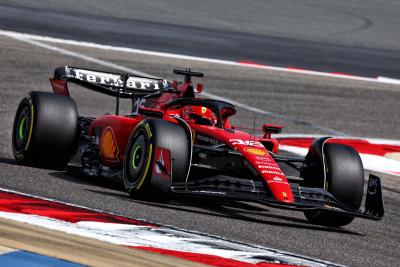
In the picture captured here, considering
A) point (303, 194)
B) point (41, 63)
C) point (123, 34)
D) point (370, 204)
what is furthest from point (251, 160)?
point (123, 34)

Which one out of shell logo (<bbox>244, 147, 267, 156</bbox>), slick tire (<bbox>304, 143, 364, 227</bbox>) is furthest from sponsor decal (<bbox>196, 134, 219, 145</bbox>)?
slick tire (<bbox>304, 143, 364, 227</bbox>)

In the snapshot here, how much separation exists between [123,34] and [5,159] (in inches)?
501

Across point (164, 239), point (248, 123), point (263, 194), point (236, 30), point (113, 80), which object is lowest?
point (164, 239)

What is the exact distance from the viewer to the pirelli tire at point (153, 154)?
384 inches

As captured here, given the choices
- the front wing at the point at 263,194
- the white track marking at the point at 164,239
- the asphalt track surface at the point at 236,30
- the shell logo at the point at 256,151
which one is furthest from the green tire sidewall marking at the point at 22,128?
the asphalt track surface at the point at 236,30

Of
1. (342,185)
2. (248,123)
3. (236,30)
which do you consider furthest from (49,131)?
(236,30)

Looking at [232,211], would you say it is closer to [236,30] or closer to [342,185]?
[342,185]

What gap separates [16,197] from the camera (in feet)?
29.6

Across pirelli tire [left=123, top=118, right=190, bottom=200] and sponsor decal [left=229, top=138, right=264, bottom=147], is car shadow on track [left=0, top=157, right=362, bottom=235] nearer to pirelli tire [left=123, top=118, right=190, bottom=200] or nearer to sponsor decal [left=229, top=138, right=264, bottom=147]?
pirelli tire [left=123, top=118, right=190, bottom=200]

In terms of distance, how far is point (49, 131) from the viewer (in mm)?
11055

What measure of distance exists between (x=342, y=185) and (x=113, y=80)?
3.60 metres

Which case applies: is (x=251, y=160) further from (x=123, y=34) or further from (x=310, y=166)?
(x=123, y=34)

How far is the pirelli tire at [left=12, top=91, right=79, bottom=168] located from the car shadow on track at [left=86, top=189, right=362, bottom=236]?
39.5 inches

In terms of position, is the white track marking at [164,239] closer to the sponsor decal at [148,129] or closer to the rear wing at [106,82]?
the sponsor decal at [148,129]
